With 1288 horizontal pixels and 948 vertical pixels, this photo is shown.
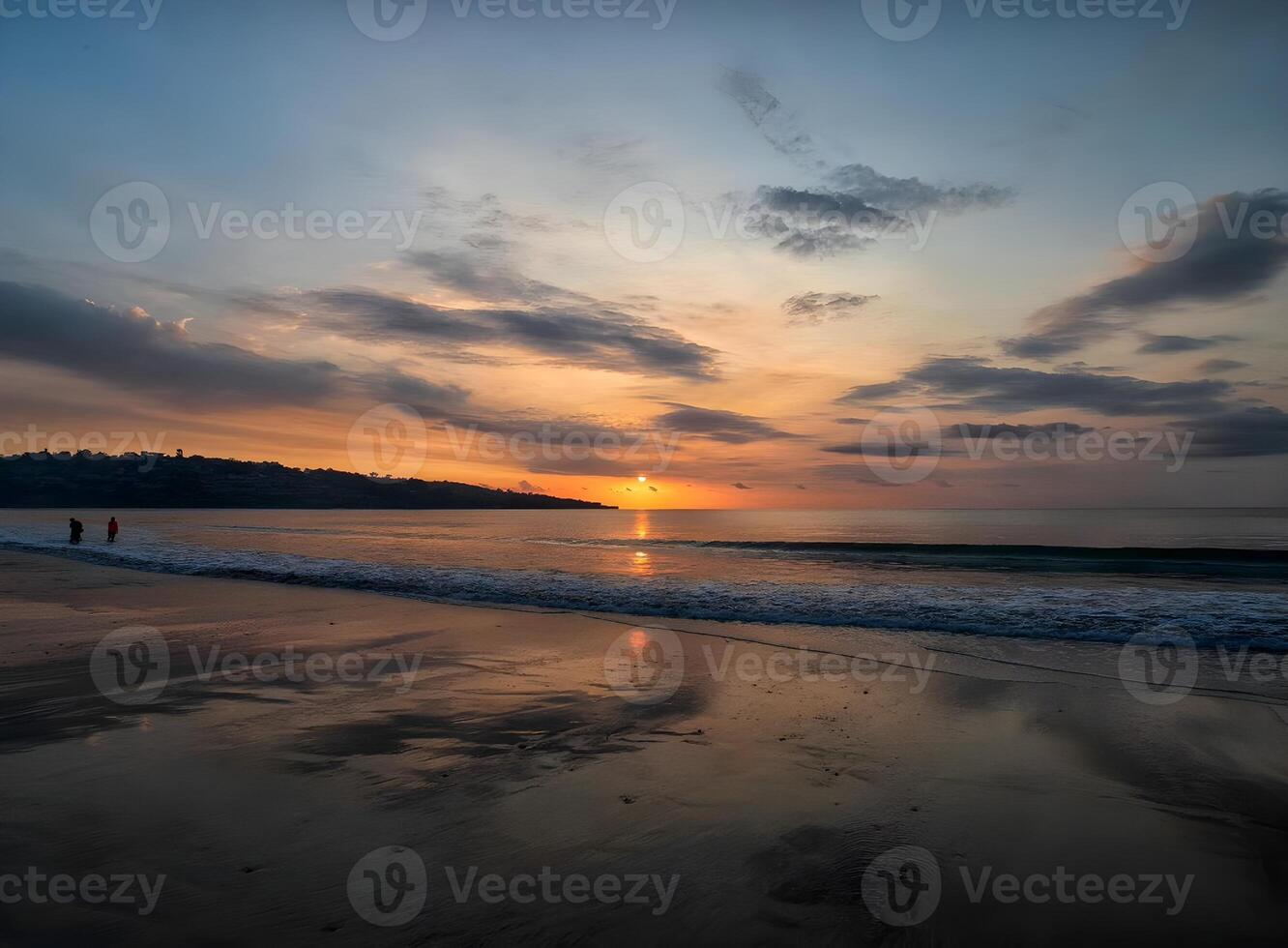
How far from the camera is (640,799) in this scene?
5566mm

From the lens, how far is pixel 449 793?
565cm

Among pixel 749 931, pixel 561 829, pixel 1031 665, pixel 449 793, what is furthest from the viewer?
pixel 1031 665

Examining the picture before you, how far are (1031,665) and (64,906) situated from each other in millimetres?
12266

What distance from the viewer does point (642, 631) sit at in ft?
47.1

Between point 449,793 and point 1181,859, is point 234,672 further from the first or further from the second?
point 1181,859

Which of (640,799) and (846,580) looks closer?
(640,799)

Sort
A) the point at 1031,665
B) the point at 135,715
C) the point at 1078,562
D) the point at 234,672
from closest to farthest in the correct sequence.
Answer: the point at 135,715
the point at 234,672
the point at 1031,665
the point at 1078,562

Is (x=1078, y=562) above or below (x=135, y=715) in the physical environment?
above

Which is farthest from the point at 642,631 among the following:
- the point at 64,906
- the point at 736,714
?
the point at 64,906

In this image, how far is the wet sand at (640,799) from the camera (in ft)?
12.9

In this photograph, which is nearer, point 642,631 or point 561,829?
point 561,829

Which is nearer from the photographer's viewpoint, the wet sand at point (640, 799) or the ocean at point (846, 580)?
the wet sand at point (640, 799)

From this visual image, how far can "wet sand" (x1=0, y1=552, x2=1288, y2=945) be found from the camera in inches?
155

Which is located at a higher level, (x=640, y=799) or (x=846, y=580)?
(x=846, y=580)
